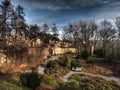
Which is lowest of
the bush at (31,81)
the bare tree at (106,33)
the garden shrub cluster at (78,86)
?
the garden shrub cluster at (78,86)

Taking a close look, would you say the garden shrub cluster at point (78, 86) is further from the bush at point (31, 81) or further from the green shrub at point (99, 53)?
the green shrub at point (99, 53)

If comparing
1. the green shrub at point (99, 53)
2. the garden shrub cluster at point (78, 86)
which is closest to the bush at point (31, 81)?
the garden shrub cluster at point (78, 86)

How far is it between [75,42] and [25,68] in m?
35.7

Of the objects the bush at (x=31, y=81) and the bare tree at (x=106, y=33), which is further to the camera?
the bare tree at (x=106, y=33)

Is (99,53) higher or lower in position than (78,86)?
higher

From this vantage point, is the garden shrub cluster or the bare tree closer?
the garden shrub cluster

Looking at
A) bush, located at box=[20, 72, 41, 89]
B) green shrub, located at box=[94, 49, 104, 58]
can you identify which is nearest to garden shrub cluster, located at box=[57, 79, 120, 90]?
bush, located at box=[20, 72, 41, 89]

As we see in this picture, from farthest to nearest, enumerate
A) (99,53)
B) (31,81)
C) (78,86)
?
(99,53) → (78,86) → (31,81)

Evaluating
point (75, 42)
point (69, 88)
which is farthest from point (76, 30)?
point (69, 88)

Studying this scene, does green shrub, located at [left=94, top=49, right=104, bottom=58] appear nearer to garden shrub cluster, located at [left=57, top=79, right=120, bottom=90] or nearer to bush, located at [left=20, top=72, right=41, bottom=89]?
garden shrub cluster, located at [left=57, top=79, right=120, bottom=90]

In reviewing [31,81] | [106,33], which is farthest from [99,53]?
[31,81]

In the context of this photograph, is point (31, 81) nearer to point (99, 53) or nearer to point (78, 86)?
point (78, 86)

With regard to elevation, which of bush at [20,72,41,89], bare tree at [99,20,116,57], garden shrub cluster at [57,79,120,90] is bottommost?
garden shrub cluster at [57,79,120,90]

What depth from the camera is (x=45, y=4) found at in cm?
1698
